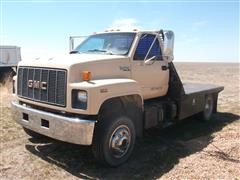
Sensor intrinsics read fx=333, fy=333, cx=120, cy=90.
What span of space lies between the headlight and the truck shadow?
3.60 ft

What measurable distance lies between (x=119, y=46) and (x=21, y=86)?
200 cm

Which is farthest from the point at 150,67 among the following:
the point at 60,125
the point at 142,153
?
the point at 60,125

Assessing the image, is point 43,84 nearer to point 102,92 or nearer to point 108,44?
point 102,92

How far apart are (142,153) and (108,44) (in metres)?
2.23

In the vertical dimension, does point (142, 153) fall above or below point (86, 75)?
below

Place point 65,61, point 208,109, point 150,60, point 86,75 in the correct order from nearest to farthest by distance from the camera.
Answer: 1. point 86,75
2. point 65,61
3. point 150,60
4. point 208,109

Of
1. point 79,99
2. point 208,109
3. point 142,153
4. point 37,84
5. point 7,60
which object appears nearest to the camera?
point 79,99

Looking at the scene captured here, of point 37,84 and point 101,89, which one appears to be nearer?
point 101,89

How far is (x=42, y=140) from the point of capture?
22.8 feet

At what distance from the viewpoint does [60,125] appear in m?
5.14

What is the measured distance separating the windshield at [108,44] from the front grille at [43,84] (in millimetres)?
1284

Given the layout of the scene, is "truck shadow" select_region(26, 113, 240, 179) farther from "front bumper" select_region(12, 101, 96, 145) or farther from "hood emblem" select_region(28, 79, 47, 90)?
"hood emblem" select_region(28, 79, 47, 90)

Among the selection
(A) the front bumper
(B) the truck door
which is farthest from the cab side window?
(A) the front bumper

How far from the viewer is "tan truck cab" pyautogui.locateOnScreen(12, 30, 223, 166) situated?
5104 millimetres
